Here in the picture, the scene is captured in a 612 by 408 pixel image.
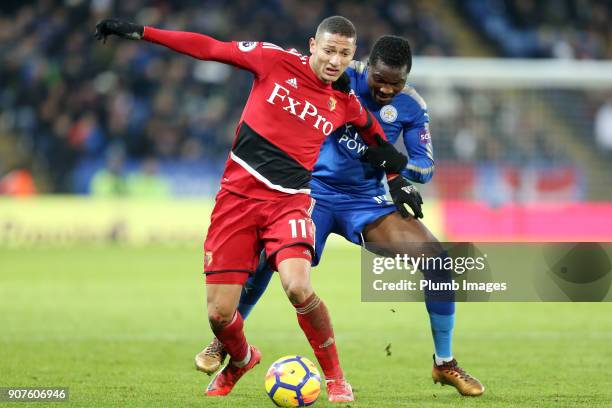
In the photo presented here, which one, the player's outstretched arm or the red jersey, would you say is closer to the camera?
the player's outstretched arm

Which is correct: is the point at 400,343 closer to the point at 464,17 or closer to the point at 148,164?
the point at 148,164

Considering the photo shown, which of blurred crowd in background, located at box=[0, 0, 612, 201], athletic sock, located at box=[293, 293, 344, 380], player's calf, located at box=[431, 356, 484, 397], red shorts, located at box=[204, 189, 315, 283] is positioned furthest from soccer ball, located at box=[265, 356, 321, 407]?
blurred crowd in background, located at box=[0, 0, 612, 201]

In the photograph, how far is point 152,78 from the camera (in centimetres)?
2236

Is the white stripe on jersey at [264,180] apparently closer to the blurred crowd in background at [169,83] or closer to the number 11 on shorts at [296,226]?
the number 11 on shorts at [296,226]

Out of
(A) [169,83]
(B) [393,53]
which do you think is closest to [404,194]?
(B) [393,53]

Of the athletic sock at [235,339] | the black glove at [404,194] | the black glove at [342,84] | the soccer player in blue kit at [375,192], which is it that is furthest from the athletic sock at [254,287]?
the black glove at [342,84]

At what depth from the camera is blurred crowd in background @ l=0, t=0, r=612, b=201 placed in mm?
20312

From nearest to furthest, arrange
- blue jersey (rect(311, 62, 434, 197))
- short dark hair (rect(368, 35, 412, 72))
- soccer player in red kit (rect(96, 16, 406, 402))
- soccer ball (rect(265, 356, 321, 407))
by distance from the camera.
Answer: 1. soccer ball (rect(265, 356, 321, 407))
2. soccer player in red kit (rect(96, 16, 406, 402))
3. short dark hair (rect(368, 35, 412, 72))
4. blue jersey (rect(311, 62, 434, 197))

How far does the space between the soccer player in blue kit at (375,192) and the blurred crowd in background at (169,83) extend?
12.7m

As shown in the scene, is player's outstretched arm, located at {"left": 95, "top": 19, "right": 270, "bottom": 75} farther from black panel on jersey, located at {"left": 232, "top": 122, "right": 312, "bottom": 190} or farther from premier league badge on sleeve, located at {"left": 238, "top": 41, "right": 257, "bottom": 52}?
black panel on jersey, located at {"left": 232, "top": 122, "right": 312, "bottom": 190}

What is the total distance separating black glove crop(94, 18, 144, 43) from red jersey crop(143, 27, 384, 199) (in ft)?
1.33

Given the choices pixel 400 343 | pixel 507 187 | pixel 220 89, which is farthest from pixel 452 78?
pixel 400 343

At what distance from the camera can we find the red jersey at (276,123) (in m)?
6.39

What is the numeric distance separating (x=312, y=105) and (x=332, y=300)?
6331 millimetres
